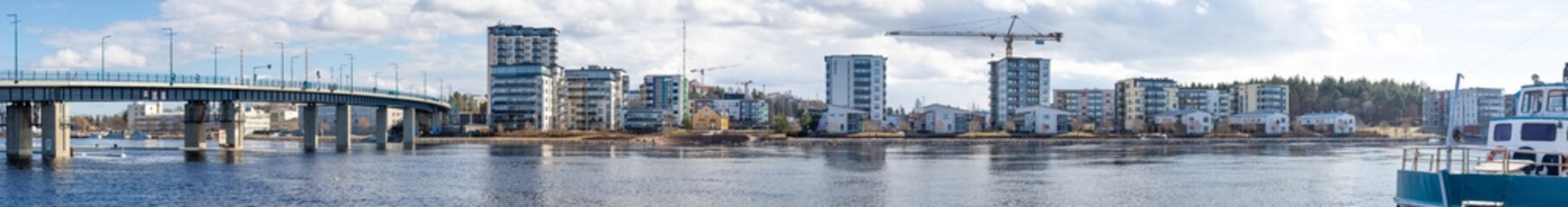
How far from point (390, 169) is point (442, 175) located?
854 centimetres

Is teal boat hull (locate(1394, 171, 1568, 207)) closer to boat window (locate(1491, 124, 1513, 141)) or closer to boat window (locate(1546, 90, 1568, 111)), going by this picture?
boat window (locate(1491, 124, 1513, 141))

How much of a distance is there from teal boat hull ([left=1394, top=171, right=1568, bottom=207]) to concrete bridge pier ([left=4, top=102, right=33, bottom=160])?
314ft

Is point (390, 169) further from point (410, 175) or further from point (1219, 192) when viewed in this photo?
point (1219, 192)

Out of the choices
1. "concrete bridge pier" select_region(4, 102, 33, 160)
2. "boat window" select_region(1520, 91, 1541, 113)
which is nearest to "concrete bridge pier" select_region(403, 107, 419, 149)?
"concrete bridge pier" select_region(4, 102, 33, 160)

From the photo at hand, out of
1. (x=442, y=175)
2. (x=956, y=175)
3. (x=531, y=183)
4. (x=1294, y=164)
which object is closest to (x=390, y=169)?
(x=442, y=175)

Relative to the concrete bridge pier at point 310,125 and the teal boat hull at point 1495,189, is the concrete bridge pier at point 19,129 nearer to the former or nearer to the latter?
the concrete bridge pier at point 310,125

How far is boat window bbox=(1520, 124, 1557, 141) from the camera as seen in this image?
41.3 meters

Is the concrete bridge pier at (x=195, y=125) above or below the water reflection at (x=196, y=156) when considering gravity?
above

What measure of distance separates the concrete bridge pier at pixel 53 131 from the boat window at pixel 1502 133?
94.3m

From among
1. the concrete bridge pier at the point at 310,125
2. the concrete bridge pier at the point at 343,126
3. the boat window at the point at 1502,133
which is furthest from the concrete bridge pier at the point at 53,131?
the boat window at the point at 1502,133

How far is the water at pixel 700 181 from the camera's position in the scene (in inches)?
2418

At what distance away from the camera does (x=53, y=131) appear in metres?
105

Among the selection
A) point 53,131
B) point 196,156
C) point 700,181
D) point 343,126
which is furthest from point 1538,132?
point 343,126

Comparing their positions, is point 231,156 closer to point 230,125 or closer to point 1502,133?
point 230,125
